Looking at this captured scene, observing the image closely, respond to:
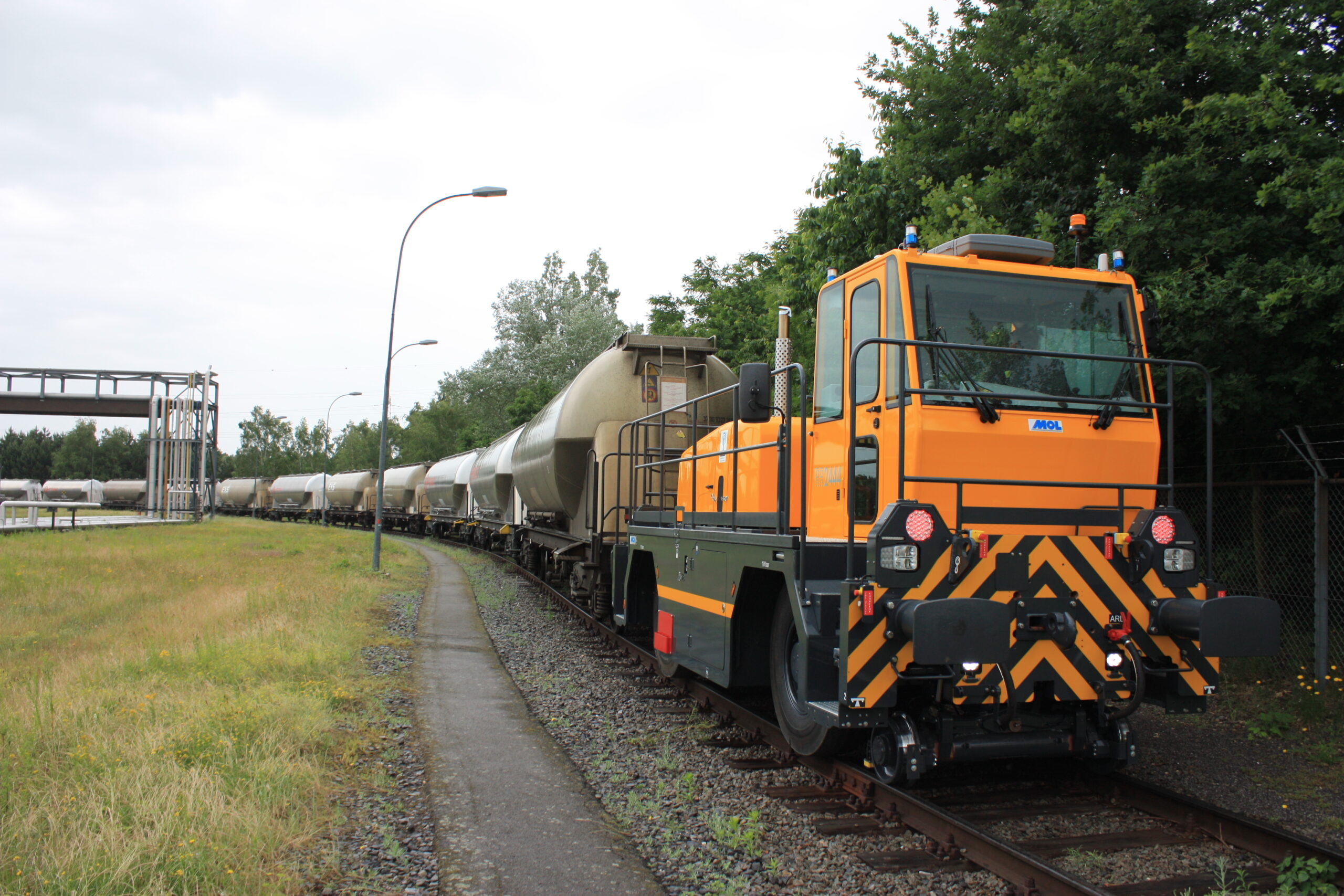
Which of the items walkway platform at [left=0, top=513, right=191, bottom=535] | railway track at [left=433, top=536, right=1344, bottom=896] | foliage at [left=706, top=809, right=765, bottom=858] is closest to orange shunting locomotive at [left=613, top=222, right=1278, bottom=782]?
railway track at [left=433, top=536, right=1344, bottom=896]

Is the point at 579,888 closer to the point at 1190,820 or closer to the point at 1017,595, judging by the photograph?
the point at 1017,595

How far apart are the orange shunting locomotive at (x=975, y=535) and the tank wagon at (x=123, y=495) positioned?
3380 inches

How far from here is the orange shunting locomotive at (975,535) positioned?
471cm

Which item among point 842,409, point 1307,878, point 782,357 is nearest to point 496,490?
point 782,357

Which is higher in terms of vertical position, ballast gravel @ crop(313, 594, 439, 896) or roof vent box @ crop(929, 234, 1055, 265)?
roof vent box @ crop(929, 234, 1055, 265)

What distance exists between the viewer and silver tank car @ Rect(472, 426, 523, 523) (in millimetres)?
20062

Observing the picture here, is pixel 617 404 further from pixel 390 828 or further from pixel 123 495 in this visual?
pixel 123 495

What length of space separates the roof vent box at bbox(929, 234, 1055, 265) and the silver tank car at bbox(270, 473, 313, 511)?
55.7 m

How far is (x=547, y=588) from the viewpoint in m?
16.7

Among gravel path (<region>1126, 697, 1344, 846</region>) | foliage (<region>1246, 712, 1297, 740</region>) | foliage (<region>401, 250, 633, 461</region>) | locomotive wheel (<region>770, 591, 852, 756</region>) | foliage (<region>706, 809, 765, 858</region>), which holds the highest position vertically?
foliage (<region>401, 250, 633, 461</region>)

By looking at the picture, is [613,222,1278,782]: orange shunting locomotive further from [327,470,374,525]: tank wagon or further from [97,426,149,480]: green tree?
[97,426,149,480]: green tree

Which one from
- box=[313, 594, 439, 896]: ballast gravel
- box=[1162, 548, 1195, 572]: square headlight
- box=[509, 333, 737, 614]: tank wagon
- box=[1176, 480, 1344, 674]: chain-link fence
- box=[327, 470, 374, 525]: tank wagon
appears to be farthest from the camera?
box=[327, 470, 374, 525]: tank wagon

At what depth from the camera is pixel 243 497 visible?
70688mm

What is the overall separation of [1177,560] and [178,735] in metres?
6.38
